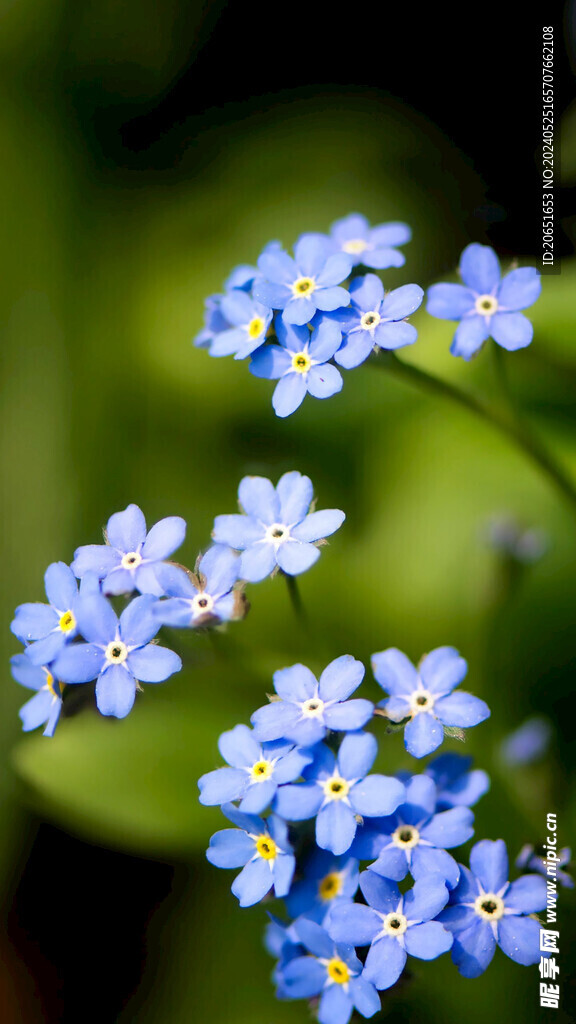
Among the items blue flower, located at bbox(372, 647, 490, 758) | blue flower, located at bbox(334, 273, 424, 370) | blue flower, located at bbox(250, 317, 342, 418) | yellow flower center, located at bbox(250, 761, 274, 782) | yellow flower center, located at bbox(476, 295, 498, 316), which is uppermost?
yellow flower center, located at bbox(476, 295, 498, 316)

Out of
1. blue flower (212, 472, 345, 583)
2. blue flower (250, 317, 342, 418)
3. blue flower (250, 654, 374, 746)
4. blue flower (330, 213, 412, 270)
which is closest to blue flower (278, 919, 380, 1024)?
blue flower (250, 654, 374, 746)

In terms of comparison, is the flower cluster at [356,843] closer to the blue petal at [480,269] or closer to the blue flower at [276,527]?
the blue flower at [276,527]

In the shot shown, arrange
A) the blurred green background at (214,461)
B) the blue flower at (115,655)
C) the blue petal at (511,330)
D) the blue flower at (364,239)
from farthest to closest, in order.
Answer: the blurred green background at (214,461)
the blue flower at (364,239)
the blue petal at (511,330)
the blue flower at (115,655)

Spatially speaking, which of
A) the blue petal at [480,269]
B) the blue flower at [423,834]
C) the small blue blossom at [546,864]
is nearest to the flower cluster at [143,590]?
the blue flower at [423,834]

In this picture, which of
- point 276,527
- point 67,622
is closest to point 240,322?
point 276,527

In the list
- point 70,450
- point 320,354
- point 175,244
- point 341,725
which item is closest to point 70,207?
point 175,244

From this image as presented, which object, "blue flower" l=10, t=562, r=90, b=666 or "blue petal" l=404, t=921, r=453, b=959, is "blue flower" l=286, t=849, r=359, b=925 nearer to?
"blue petal" l=404, t=921, r=453, b=959
